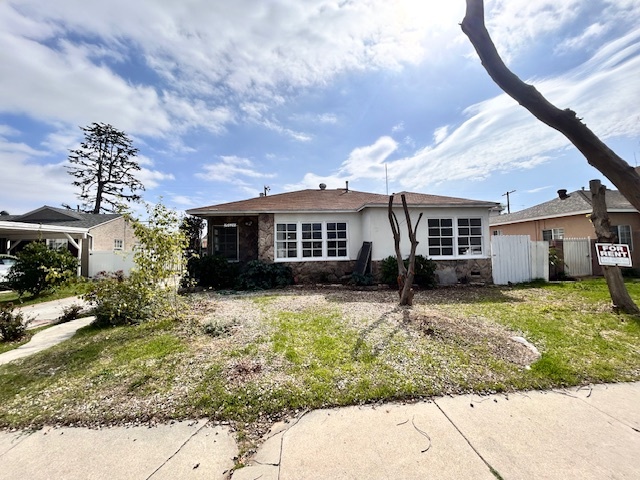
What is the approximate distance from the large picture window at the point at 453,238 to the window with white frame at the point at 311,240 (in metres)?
3.78

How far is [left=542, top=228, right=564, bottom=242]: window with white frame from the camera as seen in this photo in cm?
1656

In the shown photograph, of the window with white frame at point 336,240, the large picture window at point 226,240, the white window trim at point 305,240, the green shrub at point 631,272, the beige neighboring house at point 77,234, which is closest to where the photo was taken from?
the white window trim at point 305,240

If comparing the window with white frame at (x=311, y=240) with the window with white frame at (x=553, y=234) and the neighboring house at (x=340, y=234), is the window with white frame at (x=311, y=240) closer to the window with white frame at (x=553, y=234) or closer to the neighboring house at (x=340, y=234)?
the neighboring house at (x=340, y=234)

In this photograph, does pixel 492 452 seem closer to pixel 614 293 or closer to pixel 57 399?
pixel 57 399

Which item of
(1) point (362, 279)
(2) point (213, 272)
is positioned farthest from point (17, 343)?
(1) point (362, 279)

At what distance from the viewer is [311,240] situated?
40.6 feet

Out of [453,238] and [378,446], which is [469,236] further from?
[378,446]

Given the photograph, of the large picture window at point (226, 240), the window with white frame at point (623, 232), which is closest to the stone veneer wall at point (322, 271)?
the large picture window at point (226, 240)

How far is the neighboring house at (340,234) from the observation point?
11.5 m


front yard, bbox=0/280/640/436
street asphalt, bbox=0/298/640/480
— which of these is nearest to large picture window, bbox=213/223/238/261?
front yard, bbox=0/280/640/436

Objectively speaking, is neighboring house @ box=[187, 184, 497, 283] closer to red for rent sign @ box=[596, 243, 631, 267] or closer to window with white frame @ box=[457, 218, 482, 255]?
window with white frame @ box=[457, 218, 482, 255]

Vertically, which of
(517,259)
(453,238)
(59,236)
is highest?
(59,236)

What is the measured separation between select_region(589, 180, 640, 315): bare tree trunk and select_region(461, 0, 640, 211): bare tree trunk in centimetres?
720

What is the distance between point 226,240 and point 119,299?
7218 mm
